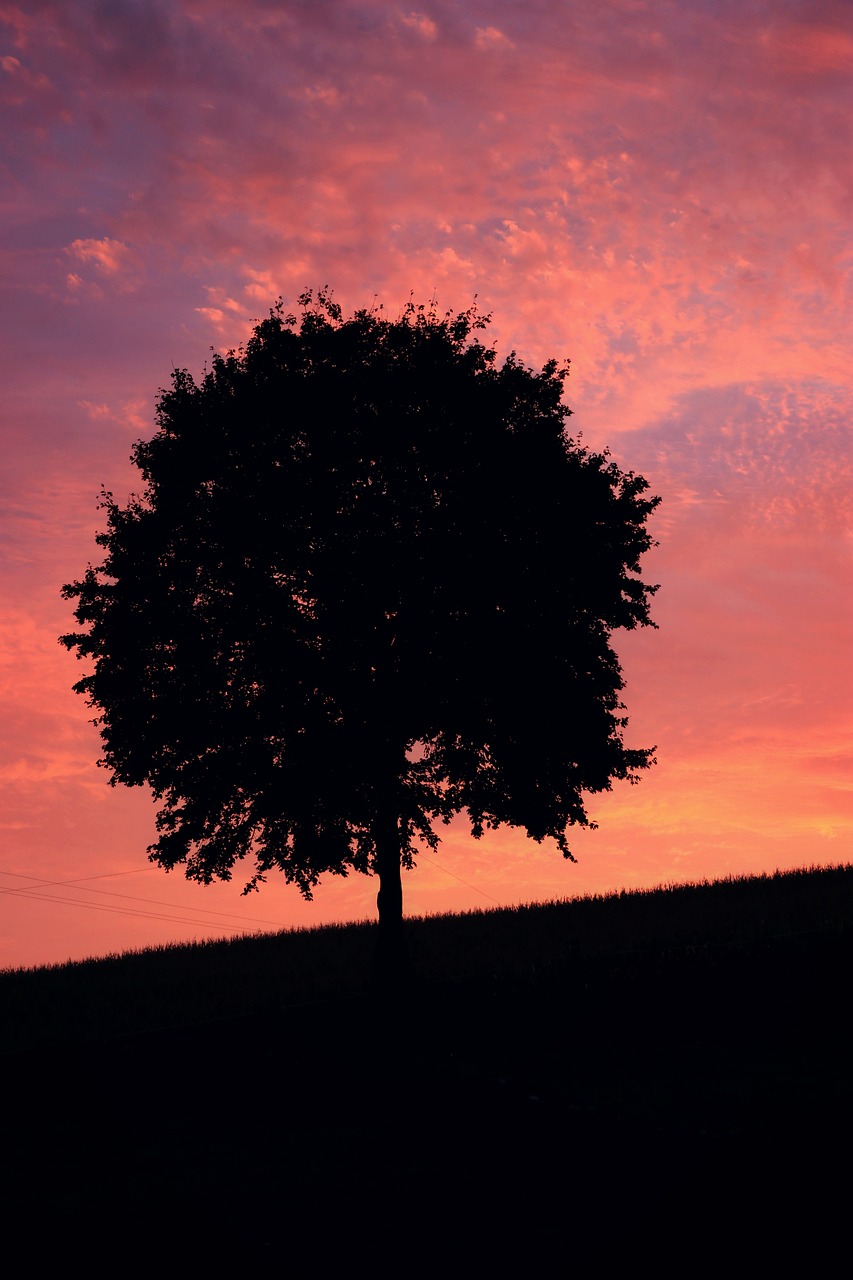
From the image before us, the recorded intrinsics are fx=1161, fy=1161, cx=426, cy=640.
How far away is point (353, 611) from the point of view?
2942cm

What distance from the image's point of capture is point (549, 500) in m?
30.2

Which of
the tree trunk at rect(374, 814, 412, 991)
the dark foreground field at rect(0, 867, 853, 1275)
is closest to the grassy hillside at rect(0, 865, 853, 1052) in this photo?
the dark foreground field at rect(0, 867, 853, 1275)

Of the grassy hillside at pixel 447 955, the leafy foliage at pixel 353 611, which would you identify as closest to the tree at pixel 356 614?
the leafy foliage at pixel 353 611

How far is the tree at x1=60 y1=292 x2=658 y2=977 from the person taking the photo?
29281 millimetres

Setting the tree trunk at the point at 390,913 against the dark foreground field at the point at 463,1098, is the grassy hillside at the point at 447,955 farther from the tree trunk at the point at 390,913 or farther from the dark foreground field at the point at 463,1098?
the tree trunk at the point at 390,913

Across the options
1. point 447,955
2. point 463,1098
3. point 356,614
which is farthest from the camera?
point 447,955

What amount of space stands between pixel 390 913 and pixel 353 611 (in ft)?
25.4

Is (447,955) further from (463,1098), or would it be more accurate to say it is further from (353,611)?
(463,1098)

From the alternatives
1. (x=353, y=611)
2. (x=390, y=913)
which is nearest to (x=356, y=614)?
(x=353, y=611)

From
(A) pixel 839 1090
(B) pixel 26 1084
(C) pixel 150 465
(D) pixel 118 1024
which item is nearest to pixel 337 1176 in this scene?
(A) pixel 839 1090

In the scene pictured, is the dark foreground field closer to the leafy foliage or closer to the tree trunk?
the tree trunk

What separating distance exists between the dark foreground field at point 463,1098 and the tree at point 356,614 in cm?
413

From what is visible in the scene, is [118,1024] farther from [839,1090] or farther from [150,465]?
[839,1090]

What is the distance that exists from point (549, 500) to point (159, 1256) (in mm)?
21948
